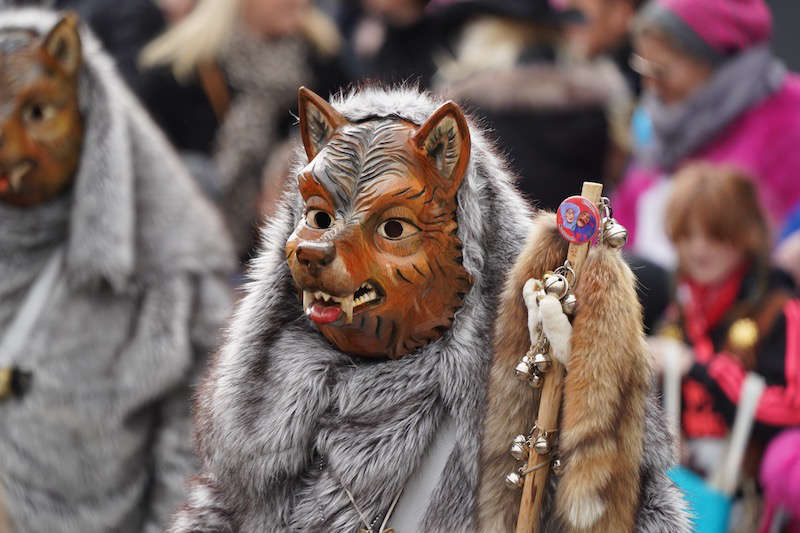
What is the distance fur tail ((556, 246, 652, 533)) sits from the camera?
2.03 m

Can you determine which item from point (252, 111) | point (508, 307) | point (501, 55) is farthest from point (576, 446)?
point (252, 111)

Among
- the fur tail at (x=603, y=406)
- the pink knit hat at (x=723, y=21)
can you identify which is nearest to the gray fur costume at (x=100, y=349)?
the fur tail at (x=603, y=406)

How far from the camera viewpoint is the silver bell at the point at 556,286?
2.07 meters

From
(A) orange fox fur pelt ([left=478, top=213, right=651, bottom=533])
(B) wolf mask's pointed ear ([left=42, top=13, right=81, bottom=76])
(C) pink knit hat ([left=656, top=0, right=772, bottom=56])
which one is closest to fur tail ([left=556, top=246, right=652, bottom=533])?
(A) orange fox fur pelt ([left=478, top=213, right=651, bottom=533])

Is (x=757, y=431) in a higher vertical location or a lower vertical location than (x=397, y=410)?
higher

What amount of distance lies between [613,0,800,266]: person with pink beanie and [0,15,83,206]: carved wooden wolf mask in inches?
95.4

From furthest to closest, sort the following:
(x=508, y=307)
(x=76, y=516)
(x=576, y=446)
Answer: (x=76, y=516), (x=508, y=307), (x=576, y=446)

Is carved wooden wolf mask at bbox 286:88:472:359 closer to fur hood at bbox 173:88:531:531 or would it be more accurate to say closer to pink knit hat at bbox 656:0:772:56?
fur hood at bbox 173:88:531:531

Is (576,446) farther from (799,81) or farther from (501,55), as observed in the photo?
(799,81)

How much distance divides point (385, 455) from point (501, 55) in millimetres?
2799

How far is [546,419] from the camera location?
211 cm

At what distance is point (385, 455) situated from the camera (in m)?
2.25

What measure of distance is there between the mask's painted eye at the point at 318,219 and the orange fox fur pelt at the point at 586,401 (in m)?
0.39

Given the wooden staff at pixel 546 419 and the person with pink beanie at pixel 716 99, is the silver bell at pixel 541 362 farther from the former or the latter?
the person with pink beanie at pixel 716 99
